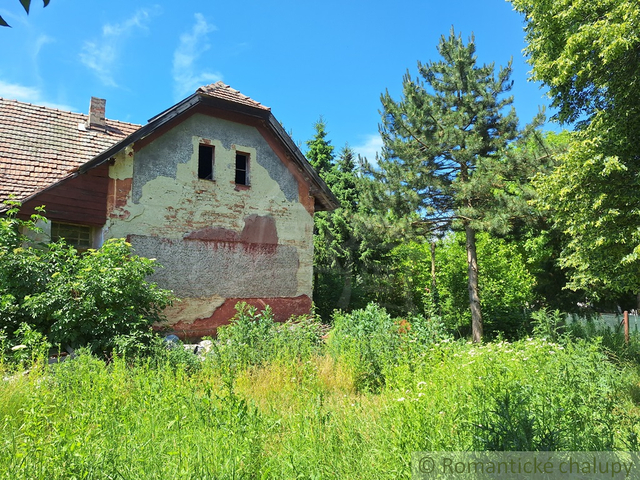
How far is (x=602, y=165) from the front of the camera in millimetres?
8727

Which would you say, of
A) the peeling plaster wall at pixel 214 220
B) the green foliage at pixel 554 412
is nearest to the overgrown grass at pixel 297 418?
the green foliage at pixel 554 412

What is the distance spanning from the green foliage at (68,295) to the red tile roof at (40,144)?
5.60 ft

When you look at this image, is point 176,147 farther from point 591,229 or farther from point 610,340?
point 610,340

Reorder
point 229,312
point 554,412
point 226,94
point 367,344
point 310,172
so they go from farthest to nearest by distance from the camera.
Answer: point 310,172 → point 226,94 → point 229,312 → point 367,344 → point 554,412

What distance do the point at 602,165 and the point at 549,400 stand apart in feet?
21.1

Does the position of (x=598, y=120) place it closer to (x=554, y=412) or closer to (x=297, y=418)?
(x=554, y=412)

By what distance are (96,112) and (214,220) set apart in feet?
16.8

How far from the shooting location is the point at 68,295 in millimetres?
7836

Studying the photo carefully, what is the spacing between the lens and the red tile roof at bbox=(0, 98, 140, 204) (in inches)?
390

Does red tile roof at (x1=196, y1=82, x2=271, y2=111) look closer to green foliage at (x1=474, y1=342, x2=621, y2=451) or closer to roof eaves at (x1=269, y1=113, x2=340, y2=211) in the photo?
roof eaves at (x1=269, y1=113, x2=340, y2=211)

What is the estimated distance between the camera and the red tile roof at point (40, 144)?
9898 millimetres

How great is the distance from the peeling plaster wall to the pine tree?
14.7ft

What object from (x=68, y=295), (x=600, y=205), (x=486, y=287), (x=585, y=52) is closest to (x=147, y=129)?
(x=68, y=295)

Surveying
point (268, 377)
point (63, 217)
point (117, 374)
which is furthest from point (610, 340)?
point (63, 217)
